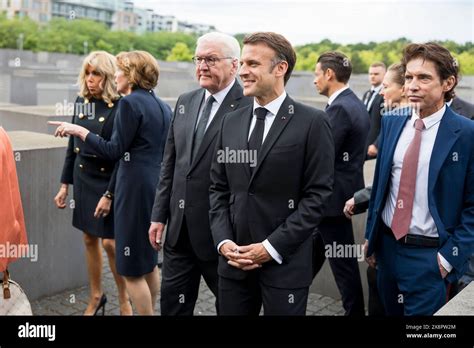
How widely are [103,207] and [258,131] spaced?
193 cm

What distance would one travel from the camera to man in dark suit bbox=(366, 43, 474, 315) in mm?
3070

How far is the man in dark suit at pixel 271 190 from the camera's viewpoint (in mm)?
2953

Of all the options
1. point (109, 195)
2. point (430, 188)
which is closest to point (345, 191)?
point (430, 188)

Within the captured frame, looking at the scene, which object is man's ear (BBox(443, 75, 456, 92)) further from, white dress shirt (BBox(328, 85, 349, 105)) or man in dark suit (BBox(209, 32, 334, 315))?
white dress shirt (BBox(328, 85, 349, 105))

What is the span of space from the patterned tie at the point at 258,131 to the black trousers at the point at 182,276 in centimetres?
87

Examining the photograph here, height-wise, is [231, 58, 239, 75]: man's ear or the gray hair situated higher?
the gray hair

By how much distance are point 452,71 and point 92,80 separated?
110 inches

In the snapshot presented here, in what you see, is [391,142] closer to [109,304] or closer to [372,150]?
[109,304]

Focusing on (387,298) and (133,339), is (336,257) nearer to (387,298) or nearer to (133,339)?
(387,298)

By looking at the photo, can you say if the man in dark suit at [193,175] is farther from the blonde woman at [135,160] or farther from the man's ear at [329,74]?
the man's ear at [329,74]

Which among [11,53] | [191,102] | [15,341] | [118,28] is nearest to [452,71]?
[191,102]

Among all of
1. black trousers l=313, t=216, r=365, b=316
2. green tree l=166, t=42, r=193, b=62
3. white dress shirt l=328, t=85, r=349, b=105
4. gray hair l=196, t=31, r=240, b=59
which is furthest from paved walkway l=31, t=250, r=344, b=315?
green tree l=166, t=42, r=193, b=62

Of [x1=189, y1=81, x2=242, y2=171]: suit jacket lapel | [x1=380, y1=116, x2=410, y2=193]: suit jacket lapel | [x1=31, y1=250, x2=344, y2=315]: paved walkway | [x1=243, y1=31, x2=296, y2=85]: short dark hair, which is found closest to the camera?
[x1=243, y1=31, x2=296, y2=85]: short dark hair

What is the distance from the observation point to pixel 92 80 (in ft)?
15.4
